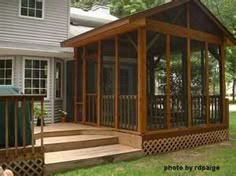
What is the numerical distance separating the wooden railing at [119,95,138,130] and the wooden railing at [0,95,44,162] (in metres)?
2.80

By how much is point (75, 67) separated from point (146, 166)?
17.4 ft

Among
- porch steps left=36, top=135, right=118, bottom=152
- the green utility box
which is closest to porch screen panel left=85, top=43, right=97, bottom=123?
porch steps left=36, top=135, right=118, bottom=152

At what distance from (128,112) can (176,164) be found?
198 centimetres

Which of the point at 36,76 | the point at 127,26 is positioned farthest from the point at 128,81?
the point at 127,26

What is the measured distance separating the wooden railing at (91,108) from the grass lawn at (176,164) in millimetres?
2880

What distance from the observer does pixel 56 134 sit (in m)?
8.16

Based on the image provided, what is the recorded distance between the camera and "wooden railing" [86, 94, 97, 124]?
379 inches

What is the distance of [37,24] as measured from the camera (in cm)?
1077

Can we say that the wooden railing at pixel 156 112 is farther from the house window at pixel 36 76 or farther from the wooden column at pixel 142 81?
the house window at pixel 36 76

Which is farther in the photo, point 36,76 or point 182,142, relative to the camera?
point 36,76

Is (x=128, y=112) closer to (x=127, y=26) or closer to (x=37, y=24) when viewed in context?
(x=127, y=26)

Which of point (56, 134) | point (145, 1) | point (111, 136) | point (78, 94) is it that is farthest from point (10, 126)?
point (145, 1)

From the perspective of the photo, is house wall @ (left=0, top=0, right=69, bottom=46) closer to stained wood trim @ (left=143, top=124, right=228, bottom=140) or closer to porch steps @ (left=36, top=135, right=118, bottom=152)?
porch steps @ (left=36, top=135, right=118, bottom=152)

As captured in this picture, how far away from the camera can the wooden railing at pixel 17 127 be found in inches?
214
